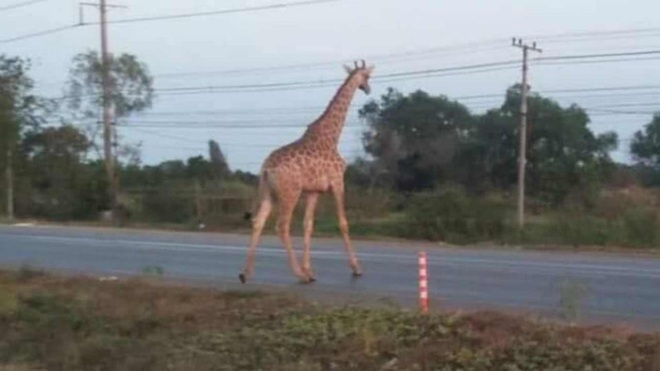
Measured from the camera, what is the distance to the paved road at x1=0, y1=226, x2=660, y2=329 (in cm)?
1972

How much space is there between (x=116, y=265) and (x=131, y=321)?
1061 centimetres

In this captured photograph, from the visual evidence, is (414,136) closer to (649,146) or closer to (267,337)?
(649,146)

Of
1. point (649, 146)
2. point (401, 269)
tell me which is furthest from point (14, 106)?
point (649, 146)

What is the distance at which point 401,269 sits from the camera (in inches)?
1034

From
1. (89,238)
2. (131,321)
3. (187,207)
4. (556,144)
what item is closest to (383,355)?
(131,321)

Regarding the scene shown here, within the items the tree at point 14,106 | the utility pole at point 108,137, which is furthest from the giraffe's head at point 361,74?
the utility pole at point 108,137

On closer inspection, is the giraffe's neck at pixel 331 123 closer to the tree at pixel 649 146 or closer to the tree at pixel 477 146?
the tree at pixel 477 146

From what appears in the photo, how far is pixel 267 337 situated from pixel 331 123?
6643 millimetres

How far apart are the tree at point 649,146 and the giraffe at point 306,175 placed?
206 feet

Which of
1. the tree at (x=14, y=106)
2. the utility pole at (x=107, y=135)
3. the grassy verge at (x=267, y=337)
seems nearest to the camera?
the grassy verge at (x=267, y=337)

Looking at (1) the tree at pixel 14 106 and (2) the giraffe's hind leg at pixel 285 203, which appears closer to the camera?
(2) the giraffe's hind leg at pixel 285 203

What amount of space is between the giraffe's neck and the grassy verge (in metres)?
2.99

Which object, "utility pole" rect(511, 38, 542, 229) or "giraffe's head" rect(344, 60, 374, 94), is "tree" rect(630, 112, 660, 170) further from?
"giraffe's head" rect(344, 60, 374, 94)

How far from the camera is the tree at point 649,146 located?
82938mm
